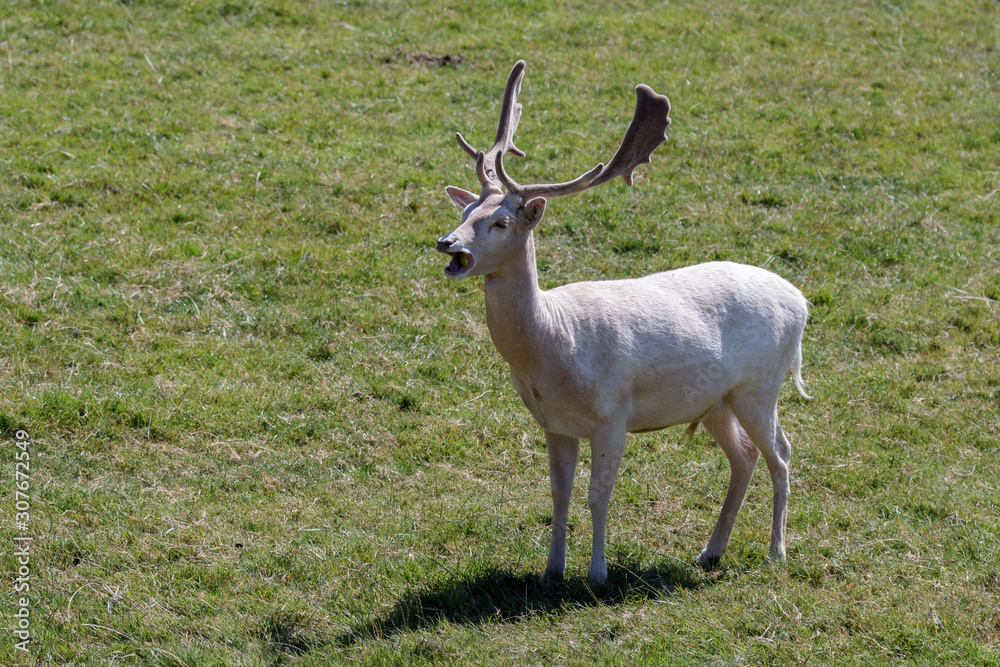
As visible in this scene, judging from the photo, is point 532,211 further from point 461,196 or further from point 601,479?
point 601,479

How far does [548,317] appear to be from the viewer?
241 inches

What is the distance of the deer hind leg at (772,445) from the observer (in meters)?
6.69

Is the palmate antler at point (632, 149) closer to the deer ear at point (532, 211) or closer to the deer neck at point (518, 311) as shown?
the deer ear at point (532, 211)

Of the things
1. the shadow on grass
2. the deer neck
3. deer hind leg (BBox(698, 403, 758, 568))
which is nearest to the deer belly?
the deer neck

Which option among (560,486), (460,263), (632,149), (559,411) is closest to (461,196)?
(460,263)

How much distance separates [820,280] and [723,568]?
519cm

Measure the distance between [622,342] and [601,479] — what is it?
88 centimetres

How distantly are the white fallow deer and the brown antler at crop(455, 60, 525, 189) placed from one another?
16 mm

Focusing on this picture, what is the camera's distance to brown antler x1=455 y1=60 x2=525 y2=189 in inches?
247

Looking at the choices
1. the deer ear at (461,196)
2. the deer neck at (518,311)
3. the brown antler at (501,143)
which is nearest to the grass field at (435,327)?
the deer neck at (518,311)

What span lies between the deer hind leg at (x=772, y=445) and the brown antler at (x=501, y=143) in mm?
2285

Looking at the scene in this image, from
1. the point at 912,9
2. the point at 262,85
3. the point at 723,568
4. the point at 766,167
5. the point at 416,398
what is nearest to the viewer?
the point at 723,568

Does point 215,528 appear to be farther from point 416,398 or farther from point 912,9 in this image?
point 912,9

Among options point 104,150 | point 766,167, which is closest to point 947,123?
point 766,167
